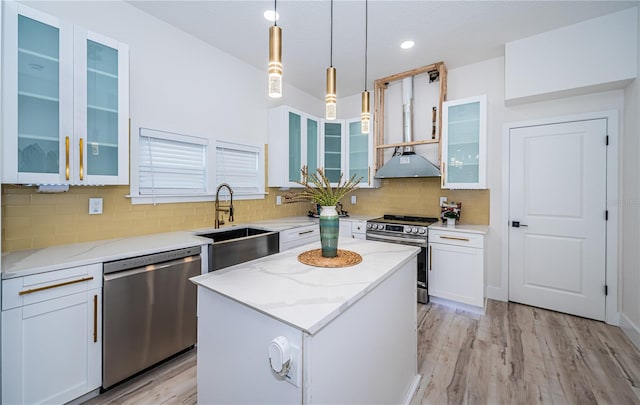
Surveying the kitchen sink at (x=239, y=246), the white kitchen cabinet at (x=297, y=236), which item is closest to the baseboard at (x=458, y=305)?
the white kitchen cabinet at (x=297, y=236)

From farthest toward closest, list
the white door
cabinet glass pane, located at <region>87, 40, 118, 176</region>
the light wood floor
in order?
the white door → cabinet glass pane, located at <region>87, 40, 118, 176</region> → the light wood floor

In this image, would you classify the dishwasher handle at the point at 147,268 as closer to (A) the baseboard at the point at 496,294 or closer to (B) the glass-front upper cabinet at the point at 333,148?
(B) the glass-front upper cabinet at the point at 333,148

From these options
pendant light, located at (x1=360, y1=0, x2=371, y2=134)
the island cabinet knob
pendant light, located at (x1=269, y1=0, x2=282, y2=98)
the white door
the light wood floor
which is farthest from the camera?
the white door

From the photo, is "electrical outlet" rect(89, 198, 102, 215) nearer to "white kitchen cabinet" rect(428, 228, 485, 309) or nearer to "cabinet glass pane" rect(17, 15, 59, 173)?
"cabinet glass pane" rect(17, 15, 59, 173)

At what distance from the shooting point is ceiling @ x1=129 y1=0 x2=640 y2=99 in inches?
90.7

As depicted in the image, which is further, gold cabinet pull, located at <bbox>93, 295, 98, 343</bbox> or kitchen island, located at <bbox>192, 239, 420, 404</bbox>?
A: gold cabinet pull, located at <bbox>93, 295, 98, 343</bbox>

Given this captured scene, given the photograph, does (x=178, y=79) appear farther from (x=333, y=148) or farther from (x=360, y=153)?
(x=360, y=153)

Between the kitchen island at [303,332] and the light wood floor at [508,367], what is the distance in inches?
22.6

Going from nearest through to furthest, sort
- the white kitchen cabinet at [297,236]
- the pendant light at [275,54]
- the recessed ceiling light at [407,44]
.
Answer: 1. the pendant light at [275,54]
2. the recessed ceiling light at [407,44]
3. the white kitchen cabinet at [297,236]

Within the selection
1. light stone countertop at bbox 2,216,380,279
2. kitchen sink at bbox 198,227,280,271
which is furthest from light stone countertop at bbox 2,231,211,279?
kitchen sink at bbox 198,227,280,271

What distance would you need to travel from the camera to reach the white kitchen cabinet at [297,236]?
2.99 meters

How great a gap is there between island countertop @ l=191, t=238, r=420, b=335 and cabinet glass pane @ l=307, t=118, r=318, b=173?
7.98 ft

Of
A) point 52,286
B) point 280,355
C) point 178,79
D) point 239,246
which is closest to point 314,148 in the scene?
point 178,79

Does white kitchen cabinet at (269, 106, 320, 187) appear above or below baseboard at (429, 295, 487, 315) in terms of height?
above
